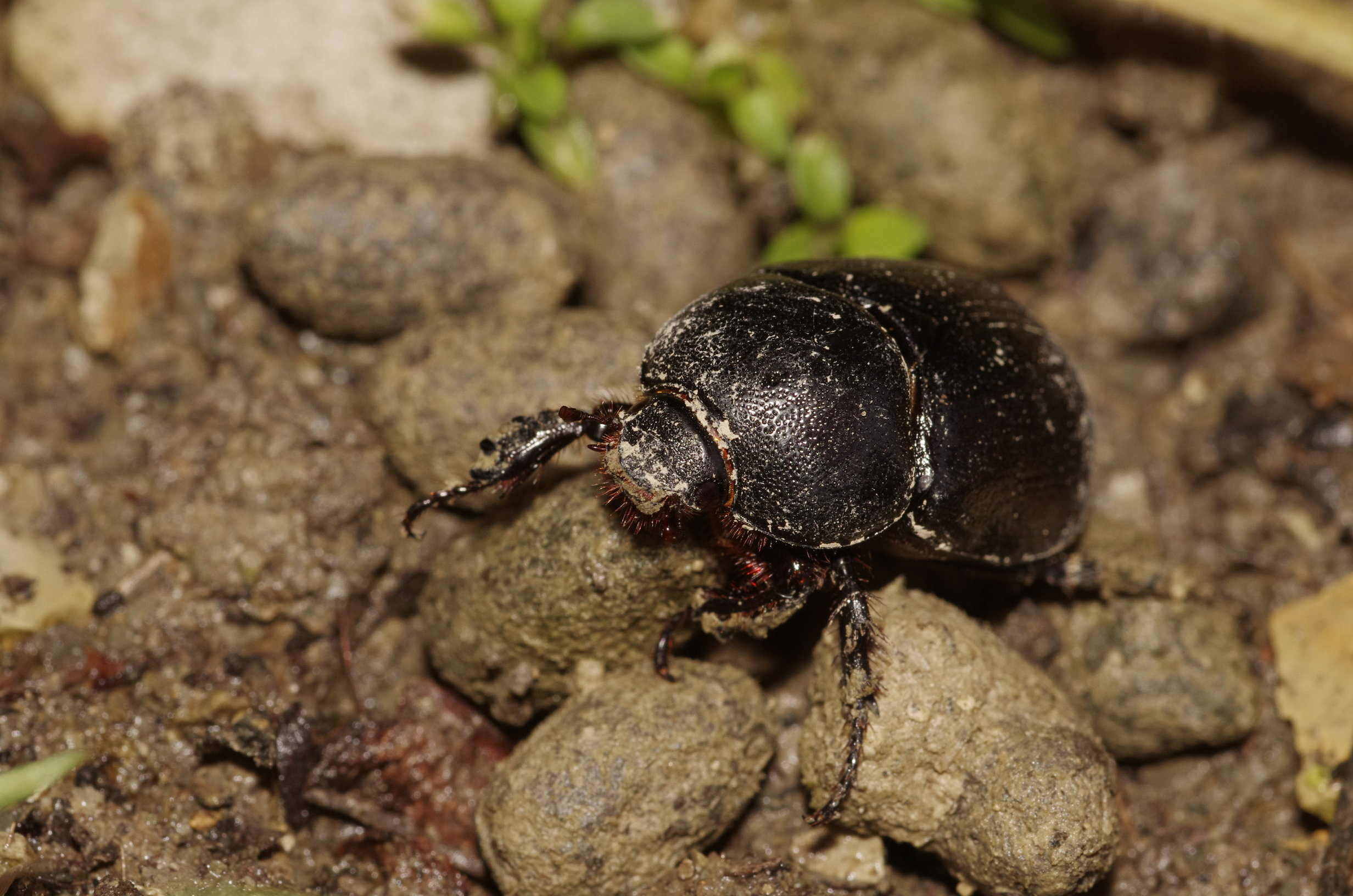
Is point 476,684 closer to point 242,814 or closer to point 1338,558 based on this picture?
point 242,814

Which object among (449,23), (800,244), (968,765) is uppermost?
(449,23)

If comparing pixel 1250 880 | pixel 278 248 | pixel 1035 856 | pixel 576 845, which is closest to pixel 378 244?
pixel 278 248

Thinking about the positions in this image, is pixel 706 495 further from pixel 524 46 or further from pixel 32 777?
pixel 524 46

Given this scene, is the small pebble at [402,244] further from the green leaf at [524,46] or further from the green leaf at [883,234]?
the green leaf at [883,234]

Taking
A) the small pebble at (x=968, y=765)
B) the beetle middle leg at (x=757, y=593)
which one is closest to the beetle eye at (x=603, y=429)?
the beetle middle leg at (x=757, y=593)

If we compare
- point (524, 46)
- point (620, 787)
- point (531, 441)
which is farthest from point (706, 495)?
point (524, 46)

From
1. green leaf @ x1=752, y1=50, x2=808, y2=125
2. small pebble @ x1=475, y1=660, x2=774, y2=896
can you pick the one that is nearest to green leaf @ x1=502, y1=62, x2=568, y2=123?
green leaf @ x1=752, y1=50, x2=808, y2=125
